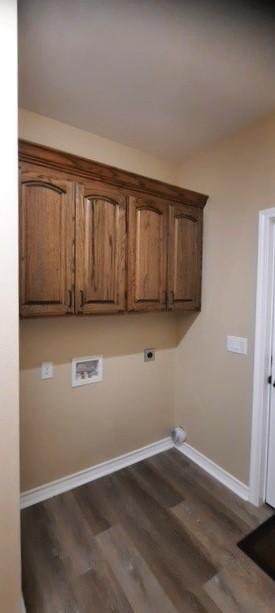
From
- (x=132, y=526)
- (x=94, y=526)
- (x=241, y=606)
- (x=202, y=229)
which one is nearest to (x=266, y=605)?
(x=241, y=606)

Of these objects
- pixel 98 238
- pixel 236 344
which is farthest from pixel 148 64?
pixel 236 344

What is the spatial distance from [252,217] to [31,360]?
185 centimetres

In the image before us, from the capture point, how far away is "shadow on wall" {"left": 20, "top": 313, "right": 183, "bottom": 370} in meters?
1.89

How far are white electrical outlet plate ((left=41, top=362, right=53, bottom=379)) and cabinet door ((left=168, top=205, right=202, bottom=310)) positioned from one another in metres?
0.99

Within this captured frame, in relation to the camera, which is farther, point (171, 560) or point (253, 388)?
point (253, 388)

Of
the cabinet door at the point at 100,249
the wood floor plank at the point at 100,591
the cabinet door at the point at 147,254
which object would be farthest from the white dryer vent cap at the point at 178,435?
the cabinet door at the point at 100,249

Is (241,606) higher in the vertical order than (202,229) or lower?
lower

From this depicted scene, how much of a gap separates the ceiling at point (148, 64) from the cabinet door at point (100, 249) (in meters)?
0.57

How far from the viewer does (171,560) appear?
1571 millimetres

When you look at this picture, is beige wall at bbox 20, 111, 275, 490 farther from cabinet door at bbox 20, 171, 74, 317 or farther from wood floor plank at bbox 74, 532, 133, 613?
wood floor plank at bbox 74, 532, 133, 613

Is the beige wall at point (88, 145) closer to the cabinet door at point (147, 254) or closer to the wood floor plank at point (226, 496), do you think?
the cabinet door at point (147, 254)

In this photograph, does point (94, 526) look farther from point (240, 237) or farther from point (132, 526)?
point (240, 237)

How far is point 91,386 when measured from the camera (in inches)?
85.7

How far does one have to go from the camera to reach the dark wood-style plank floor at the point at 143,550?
1.37 m
